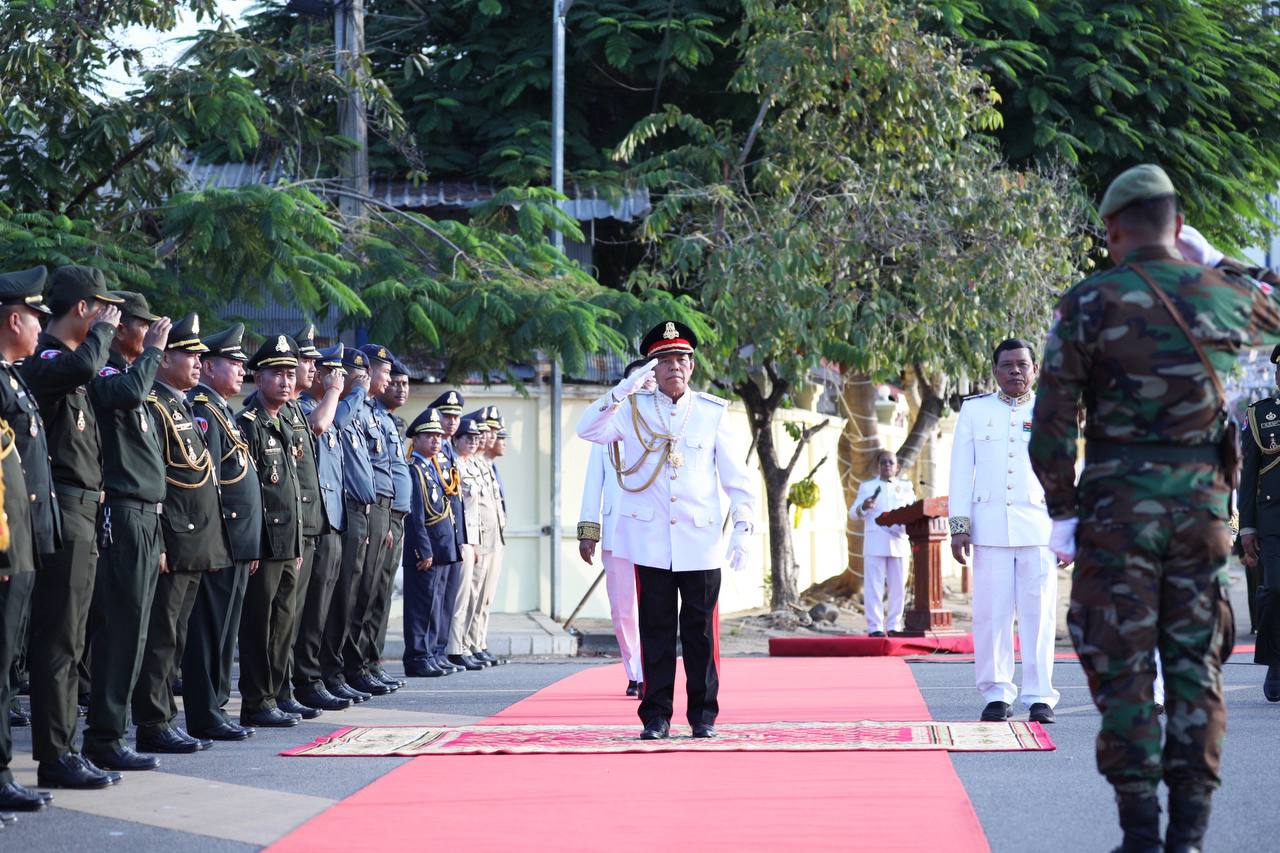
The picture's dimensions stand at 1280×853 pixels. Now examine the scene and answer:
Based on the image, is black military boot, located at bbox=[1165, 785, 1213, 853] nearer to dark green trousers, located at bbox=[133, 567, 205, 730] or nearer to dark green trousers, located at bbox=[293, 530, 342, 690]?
dark green trousers, located at bbox=[133, 567, 205, 730]

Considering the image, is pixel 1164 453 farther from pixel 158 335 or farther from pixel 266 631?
pixel 266 631

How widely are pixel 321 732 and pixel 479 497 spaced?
18.6 ft

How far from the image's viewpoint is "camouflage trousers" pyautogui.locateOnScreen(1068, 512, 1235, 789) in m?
4.91

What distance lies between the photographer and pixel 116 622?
24.9 feet

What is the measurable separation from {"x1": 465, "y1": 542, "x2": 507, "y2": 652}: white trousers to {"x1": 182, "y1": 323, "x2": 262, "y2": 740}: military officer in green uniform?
241 inches

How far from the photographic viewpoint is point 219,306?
635 inches

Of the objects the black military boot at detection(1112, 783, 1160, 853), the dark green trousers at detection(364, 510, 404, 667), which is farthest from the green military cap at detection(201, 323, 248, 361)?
the black military boot at detection(1112, 783, 1160, 853)

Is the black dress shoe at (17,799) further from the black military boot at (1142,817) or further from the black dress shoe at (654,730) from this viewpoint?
the black military boot at (1142,817)

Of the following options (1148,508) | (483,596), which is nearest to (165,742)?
(1148,508)

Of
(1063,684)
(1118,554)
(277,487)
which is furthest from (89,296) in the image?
(1063,684)

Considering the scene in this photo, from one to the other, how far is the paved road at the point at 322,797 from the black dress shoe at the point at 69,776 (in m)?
0.08

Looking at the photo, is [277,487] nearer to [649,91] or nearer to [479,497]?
[479,497]

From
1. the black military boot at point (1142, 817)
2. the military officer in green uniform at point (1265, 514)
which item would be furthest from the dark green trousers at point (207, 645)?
the military officer in green uniform at point (1265, 514)

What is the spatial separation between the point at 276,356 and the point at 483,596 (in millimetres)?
6169
